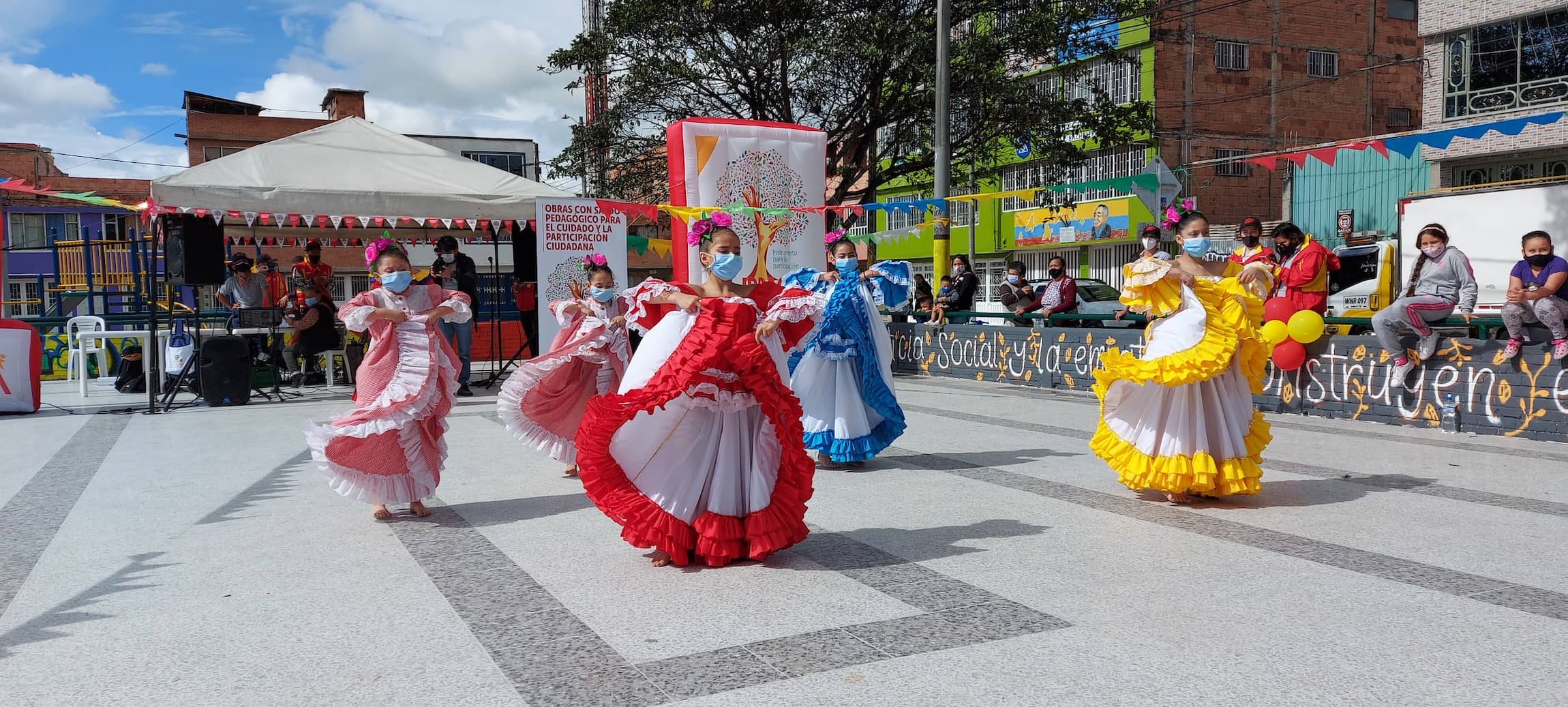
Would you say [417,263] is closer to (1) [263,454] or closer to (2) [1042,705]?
(1) [263,454]

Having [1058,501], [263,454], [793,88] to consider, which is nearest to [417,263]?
[793,88]

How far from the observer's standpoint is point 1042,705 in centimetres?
315

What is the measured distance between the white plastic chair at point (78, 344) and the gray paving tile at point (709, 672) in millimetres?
14087

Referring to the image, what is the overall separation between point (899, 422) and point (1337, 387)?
4841 millimetres

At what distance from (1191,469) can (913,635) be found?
9.23ft

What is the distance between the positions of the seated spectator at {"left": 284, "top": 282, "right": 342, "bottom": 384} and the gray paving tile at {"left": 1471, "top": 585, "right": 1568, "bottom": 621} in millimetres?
12947

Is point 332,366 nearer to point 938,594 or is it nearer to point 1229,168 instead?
point 938,594

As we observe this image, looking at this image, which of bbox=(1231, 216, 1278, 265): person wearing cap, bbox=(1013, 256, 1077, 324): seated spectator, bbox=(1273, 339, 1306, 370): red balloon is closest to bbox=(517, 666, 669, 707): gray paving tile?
bbox=(1231, 216, 1278, 265): person wearing cap

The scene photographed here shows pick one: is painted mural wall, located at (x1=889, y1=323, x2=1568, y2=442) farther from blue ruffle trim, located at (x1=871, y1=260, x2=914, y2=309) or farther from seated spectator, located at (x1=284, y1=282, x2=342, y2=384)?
seated spectator, located at (x1=284, y1=282, x2=342, y2=384)

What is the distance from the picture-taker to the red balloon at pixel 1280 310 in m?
10.3

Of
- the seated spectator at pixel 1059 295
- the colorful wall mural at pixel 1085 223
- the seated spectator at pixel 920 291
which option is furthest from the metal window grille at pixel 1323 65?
the seated spectator at pixel 1059 295

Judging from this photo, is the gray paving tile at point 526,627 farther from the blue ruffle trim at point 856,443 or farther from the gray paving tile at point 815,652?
the blue ruffle trim at point 856,443

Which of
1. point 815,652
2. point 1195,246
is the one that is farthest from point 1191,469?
point 815,652

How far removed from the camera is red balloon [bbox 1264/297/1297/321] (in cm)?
1032
